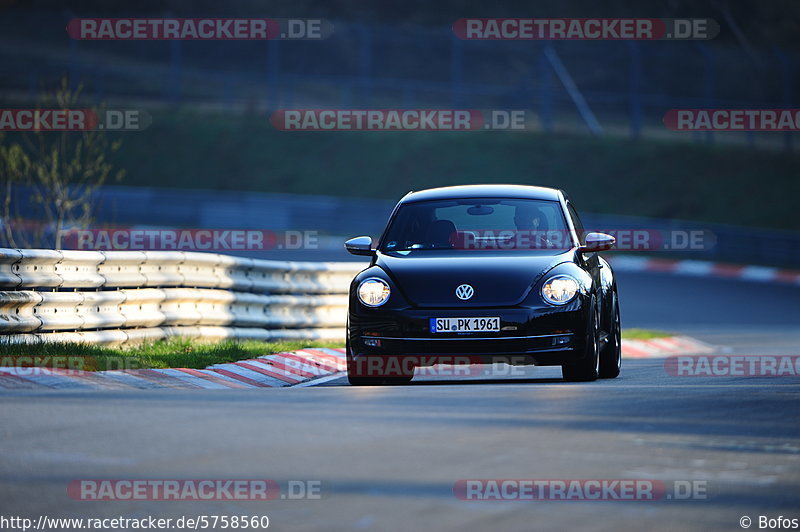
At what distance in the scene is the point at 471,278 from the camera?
1112 centimetres

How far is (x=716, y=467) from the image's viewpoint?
6.75 metres

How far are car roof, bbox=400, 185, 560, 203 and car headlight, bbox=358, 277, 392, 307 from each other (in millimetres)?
1456

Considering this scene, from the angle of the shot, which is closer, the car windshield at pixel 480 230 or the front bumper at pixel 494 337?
the front bumper at pixel 494 337

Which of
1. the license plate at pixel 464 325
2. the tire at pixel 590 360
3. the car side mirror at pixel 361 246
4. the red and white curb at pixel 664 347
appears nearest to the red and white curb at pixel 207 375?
the car side mirror at pixel 361 246

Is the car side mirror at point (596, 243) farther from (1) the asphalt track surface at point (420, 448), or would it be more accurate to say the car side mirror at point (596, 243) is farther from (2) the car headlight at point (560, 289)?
(1) the asphalt track surface at point (420, 448)

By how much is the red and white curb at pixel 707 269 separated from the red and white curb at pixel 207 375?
1869cm

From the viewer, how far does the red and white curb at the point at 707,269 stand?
31391 millimetres

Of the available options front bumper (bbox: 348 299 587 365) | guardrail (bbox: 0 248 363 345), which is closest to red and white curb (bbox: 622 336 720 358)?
guardrail (bbox: 0 248 363 345)

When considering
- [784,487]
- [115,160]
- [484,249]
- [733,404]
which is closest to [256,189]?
[115,160]

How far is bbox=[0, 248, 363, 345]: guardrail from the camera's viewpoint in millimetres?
12195

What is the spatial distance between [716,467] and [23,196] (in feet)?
101

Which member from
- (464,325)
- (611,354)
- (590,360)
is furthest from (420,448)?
(611,354)

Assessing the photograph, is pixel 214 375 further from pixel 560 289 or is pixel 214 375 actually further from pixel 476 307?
pixel 560 289

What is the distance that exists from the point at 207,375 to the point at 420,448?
5029mm
